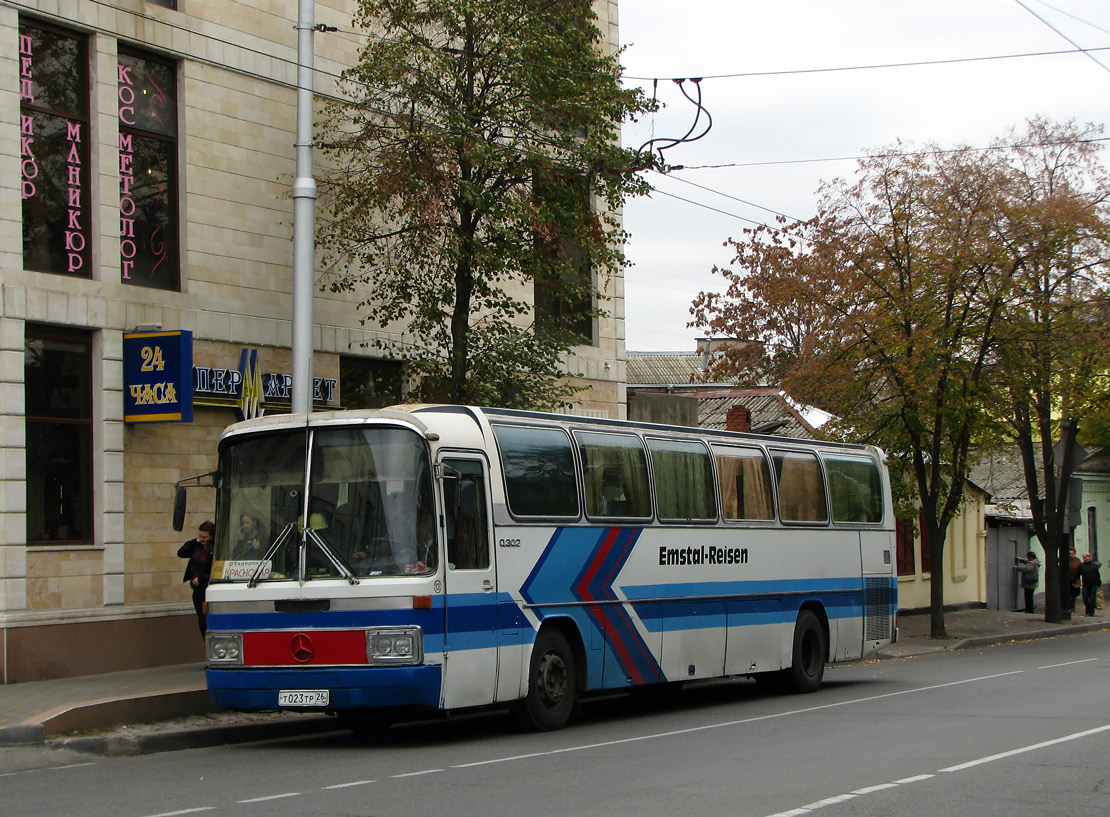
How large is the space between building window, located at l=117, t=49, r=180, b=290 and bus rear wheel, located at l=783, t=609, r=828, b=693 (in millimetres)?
9130

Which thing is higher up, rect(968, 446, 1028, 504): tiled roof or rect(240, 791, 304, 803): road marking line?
rect(968, 446, 1028, 504): tiled roof

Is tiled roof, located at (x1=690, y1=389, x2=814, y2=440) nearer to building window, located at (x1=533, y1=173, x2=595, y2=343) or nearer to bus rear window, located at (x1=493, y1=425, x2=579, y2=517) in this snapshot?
building window, located at (x1=533, y1=173, x2=595, y2=343)

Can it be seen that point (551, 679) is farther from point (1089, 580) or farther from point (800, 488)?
point (1089, 580)

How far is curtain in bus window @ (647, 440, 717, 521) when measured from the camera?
1495 cm

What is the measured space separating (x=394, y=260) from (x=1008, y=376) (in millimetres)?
13587

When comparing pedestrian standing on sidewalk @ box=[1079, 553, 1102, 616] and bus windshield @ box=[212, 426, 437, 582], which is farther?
pedestrian standing on sidewalk @ box=[1079, 553, 1102, 616]

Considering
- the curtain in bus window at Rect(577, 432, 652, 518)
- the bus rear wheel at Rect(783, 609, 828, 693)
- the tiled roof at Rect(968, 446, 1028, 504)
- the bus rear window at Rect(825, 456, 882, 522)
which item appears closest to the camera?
the curtain in bus window at Rect(577, 432, 652, 518)

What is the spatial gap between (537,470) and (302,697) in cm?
309

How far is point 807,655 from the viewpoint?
58.3 feet

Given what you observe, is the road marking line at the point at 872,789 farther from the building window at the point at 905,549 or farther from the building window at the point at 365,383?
the building window at the point at 905,549

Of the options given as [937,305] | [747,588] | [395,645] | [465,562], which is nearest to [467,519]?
[465,562]

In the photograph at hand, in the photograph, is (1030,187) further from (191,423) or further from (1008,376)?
(191,423)

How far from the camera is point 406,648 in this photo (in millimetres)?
11469

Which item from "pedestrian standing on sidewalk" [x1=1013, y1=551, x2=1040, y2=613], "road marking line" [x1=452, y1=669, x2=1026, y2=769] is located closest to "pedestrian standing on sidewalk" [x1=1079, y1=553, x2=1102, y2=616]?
"pedestrian standing on sidewalk" [x1=1013, y1=551, x2=1040, y2=613]
